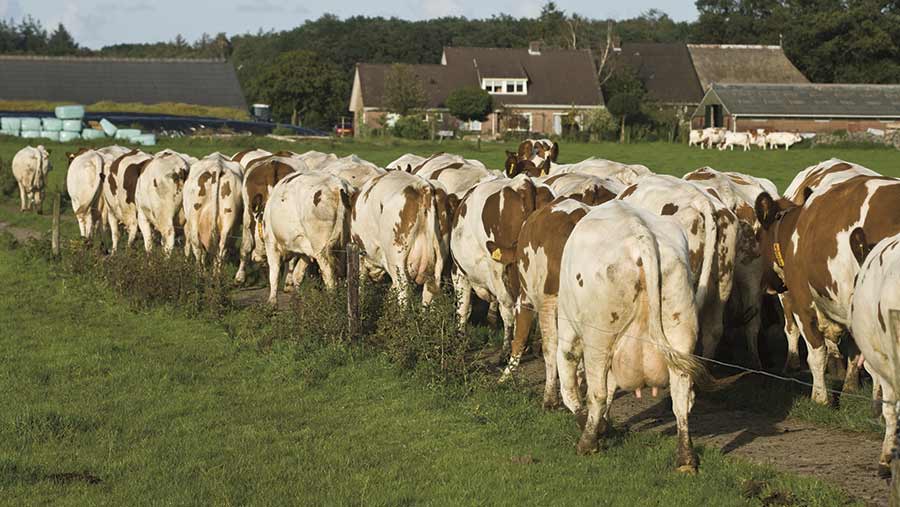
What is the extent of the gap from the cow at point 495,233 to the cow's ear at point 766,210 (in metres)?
2.25

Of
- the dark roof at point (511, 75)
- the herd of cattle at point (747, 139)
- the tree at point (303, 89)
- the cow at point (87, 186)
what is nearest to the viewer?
the cow at point (87, 186)

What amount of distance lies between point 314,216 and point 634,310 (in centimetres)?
812

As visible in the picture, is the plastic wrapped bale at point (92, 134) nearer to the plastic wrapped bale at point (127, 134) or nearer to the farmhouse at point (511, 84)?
the plastic wrapped bale at point (127, 134)

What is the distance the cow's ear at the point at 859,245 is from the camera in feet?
31.2

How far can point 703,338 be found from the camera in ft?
35.7

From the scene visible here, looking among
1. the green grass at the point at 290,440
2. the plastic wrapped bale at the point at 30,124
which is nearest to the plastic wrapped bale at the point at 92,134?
the plastic wrapped bale at the point at 30,124

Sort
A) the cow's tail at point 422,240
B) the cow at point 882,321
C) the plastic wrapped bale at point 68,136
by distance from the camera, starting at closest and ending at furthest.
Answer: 1. the cow at point 882,321
2. the cow's tail at point 422,240
3. the plastic wrapped bale at point 68,136

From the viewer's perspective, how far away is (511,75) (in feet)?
295

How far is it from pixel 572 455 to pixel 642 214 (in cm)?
205

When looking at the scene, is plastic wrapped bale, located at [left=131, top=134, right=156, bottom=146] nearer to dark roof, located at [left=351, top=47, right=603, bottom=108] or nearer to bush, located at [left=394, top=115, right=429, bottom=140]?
bush, located at [left=394, top=115, right=429, bottom=140]

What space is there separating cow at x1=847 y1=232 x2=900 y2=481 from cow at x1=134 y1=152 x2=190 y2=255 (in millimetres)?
13714

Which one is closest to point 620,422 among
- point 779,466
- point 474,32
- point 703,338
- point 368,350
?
point 703,338

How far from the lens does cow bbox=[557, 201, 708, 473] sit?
8734 mm

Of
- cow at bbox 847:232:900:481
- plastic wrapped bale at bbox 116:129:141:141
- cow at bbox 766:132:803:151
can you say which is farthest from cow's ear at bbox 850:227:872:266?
cow at bbox 766:132:803:151
